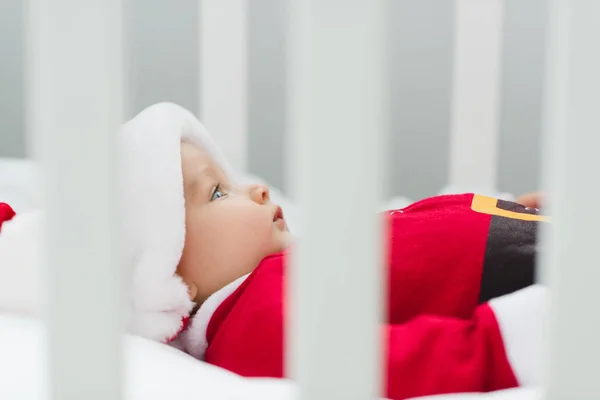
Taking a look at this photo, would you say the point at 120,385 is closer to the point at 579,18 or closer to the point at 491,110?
the point at 579,18

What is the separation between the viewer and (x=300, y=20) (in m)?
0.29

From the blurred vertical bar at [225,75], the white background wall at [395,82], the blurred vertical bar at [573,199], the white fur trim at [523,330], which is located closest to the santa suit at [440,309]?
the white fur trim at [523,330]

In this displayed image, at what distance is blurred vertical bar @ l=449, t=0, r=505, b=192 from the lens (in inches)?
40.6

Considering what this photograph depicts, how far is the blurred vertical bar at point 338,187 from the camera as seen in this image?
0.29 metres

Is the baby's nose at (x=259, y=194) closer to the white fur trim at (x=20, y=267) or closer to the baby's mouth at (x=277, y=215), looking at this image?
the baby's mouth at (x=277, y=215)

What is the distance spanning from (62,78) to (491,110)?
2.76ft

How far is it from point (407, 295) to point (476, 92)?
50 centimetres

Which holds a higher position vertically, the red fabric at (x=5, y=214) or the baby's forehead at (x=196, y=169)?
the baby's forehead at (x=196, y=169)

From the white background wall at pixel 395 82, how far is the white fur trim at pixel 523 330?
0.74 meters

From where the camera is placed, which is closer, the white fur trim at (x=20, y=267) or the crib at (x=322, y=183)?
the crib at (x=322, y=183)

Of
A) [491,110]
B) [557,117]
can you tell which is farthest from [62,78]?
[491,110]

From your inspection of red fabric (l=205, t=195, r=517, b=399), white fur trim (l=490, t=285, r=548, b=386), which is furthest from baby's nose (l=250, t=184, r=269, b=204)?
white fur trim (l=490, t=285, r=548, b=386)

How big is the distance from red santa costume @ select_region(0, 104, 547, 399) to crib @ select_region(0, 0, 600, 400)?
0.23 metres

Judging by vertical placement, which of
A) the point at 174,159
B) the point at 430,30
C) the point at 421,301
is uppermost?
the point at 430,30
